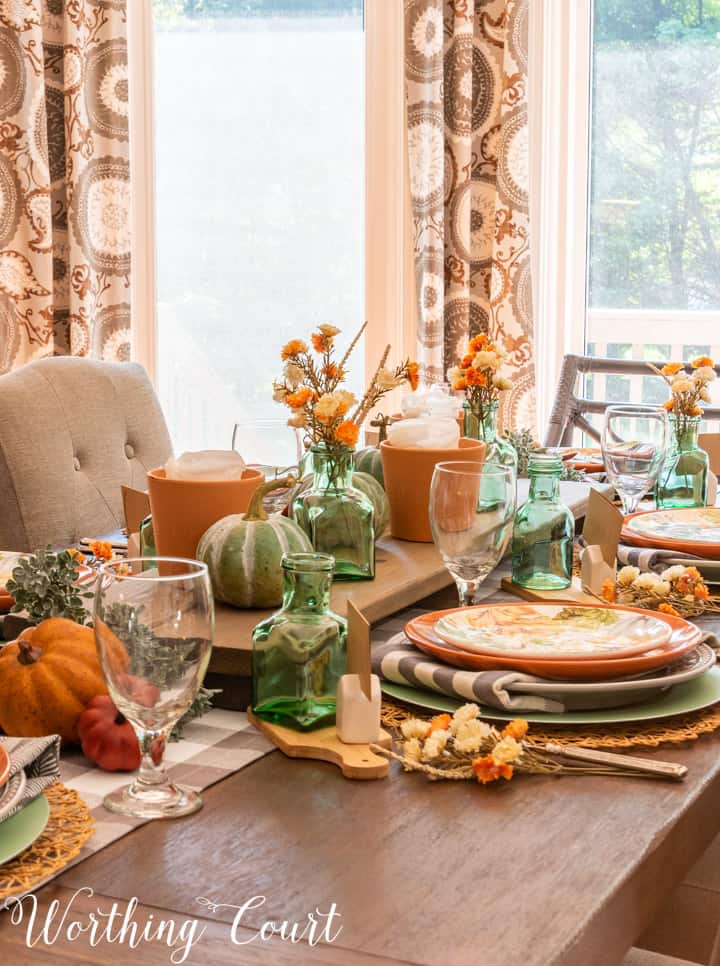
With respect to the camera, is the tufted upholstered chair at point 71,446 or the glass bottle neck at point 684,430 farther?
the tufted upholstered chair at point 71,446

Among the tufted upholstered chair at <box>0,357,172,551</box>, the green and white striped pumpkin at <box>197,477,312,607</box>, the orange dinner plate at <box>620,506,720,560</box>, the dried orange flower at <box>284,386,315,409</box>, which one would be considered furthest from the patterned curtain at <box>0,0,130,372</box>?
the green and white striped pumpkin at <box>197,477,312,607</box>

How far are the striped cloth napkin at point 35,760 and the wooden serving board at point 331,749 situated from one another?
17 cm

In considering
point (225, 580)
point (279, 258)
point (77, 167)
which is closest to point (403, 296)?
point (279, 258)

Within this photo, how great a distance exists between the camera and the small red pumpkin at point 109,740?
868mm

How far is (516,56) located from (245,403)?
1.33m

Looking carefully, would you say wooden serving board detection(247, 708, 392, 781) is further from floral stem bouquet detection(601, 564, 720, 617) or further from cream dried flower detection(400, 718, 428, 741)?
floral stem bouquet detection(601, 564, 720, 617)

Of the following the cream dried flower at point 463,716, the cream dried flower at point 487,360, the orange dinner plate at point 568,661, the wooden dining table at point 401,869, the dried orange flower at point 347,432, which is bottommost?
the wooden dining table at point 401,869

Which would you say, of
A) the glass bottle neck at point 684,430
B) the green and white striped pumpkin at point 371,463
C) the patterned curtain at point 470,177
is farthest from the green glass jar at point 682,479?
the patterned curtain at point 470,177

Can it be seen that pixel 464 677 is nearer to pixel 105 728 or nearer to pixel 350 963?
pixel 105 728

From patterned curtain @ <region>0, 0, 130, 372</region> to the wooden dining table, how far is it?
2755mm

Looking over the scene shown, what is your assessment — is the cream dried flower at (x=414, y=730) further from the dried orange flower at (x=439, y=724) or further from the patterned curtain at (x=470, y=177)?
the patterned curtain at (x=470, y=177)

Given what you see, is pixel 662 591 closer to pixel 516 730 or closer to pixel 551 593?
pixel 551 593

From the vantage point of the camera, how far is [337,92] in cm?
381

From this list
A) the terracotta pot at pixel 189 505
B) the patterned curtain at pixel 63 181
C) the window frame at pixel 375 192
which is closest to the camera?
the terracotta pot at pixel 189 505
